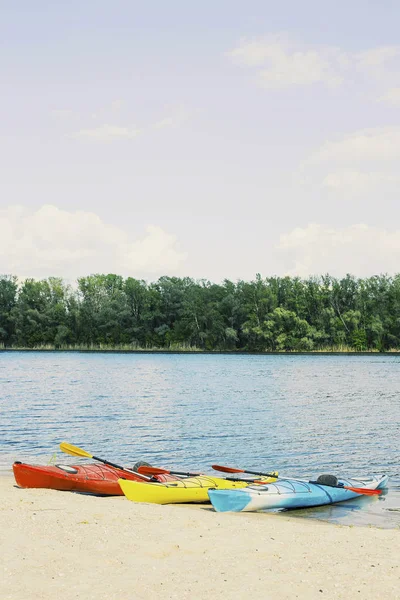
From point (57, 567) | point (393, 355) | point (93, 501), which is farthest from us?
point (393, 355)

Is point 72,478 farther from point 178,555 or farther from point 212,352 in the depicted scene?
point 212,352

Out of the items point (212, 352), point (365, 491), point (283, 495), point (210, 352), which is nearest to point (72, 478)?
point (283, 495)

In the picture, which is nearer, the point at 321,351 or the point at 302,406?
the point at 302,406

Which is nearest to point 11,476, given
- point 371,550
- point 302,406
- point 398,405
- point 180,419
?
point 371,550

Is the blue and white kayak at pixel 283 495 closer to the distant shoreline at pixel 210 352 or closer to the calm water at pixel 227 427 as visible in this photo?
the calm water at pixel 227 427

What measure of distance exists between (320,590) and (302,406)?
28.4 m

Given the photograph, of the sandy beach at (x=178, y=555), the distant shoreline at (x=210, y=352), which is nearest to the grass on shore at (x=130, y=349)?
the distant shoreline at (x=210, y=352)

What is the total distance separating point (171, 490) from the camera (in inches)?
522

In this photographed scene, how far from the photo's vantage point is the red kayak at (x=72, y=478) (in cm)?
1384

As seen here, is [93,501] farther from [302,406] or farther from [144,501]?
[302,406]

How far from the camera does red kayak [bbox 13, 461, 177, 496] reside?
545 inches

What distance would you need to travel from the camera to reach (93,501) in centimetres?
1252

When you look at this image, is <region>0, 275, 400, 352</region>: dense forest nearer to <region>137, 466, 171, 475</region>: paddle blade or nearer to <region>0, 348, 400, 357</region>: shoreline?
<region>0, 348, 400, 357</region>: shoreline

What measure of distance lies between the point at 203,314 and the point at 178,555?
117013 mm
